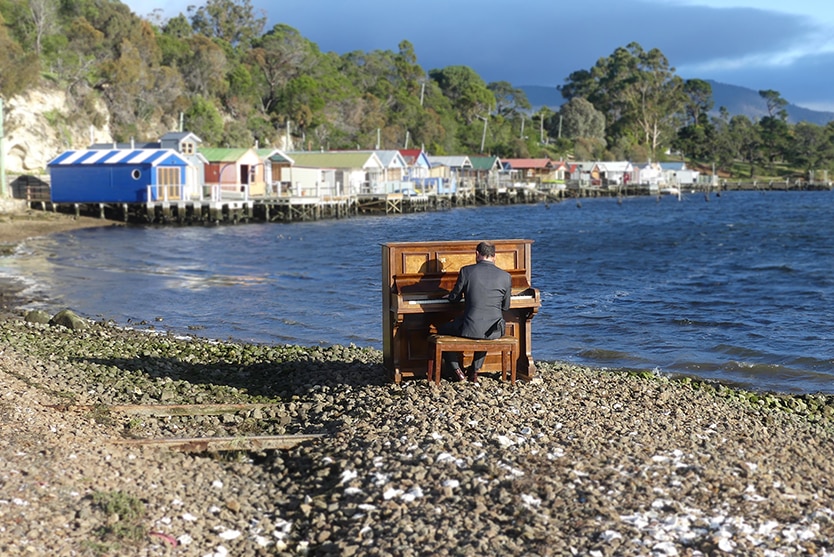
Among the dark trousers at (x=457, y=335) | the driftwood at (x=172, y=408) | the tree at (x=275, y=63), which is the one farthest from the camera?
the tree at (x=275, y=63)

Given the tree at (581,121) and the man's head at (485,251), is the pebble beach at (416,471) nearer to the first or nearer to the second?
the man's head at (485,251)

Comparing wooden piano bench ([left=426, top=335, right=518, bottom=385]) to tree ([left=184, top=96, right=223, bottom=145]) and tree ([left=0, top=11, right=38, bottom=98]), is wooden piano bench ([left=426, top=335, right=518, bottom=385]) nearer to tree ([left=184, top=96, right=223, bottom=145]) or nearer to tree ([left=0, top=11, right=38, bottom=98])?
tree ([left=0, top=11, right=38, bottom=98])

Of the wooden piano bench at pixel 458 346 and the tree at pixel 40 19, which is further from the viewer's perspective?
the tree at pixel 40 19

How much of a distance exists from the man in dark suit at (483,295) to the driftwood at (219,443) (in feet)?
8.16

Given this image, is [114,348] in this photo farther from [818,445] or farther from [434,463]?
[818,445]

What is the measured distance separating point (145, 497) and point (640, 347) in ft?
38.7

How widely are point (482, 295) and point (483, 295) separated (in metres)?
0.01

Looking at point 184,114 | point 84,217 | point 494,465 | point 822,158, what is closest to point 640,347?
point 494,465

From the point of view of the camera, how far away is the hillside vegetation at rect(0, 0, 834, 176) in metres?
78.7

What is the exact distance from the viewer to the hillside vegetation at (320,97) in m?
78.7

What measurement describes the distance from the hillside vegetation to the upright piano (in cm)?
5797

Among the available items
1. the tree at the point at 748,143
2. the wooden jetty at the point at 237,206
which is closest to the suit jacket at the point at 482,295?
the wooden jetty at the point at 237,206

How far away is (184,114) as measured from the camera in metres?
85.8

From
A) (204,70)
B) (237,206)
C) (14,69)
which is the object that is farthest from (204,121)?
(237,206)
